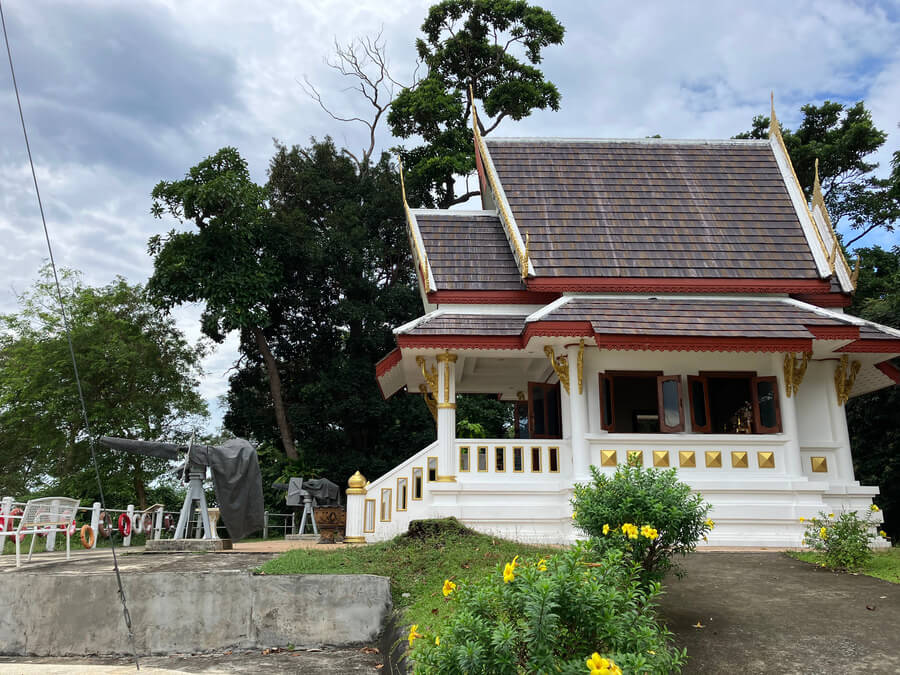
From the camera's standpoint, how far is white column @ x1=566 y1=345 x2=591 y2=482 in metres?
10.3

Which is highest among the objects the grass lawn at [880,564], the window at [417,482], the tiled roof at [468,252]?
the tiled roof at [468,252]

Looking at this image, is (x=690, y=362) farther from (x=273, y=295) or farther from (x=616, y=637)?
(x=273, y=295)

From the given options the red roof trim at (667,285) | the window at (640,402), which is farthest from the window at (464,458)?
the red roof trim at (667,285)

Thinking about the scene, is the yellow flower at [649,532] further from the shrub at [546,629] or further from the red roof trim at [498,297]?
the red roof trim at [498,297]

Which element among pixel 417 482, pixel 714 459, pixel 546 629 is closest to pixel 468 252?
pixel 417 482

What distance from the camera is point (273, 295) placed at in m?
24.7

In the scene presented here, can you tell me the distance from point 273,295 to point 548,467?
16438 millimetres

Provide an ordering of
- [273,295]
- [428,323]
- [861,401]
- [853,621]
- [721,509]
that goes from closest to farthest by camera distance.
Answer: [853,621] → [721,509] → [428,323] → [861,401] → [273,295]

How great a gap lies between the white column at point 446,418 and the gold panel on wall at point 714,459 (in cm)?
395

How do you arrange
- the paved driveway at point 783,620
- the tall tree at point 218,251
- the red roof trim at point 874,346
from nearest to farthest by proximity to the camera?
the paved driveway at point 783,620
the red roof trim at point 874,346
the tall tree at point 218,251

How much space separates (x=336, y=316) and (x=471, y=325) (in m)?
14.0

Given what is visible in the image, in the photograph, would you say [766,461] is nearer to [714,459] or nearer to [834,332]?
[714,459]

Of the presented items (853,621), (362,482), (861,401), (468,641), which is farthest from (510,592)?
(861,401)

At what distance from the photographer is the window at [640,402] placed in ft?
35.9
